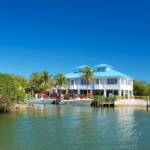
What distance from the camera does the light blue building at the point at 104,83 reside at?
376 ft

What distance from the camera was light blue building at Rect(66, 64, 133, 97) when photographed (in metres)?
115

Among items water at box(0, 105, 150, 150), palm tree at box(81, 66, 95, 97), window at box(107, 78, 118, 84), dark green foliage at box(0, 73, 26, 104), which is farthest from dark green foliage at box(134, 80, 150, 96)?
water at box(0, 105, 150, 150)

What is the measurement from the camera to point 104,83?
11719 centimetres

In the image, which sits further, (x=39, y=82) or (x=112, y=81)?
(x=39, y=82)

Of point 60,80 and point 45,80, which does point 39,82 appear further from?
point 60,80

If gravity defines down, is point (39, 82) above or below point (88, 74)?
below

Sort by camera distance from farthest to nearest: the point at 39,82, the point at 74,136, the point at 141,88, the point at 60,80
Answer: the point at 39,82 < the point at 141,88 < the point at 60,80 < the point at 74,136

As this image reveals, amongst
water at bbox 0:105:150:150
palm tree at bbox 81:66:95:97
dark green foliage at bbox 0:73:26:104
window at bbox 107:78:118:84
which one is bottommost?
water at bbox 0:105:150:150

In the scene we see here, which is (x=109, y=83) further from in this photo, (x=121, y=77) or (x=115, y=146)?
(x=115, y=146)

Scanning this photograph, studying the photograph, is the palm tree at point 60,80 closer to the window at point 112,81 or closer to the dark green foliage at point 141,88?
the window at point 112,81

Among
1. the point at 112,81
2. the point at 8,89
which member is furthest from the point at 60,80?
the point at 8,89

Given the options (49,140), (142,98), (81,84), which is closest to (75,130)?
(49,140)

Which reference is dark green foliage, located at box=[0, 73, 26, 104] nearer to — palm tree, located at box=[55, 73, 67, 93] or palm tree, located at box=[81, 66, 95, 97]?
palm tree, located at box=[81, 66, 95, 97]

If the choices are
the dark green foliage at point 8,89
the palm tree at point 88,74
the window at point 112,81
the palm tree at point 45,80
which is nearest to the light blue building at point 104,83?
the window at point 112,81
